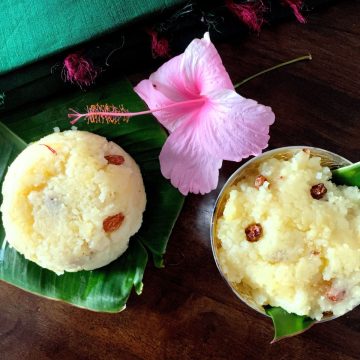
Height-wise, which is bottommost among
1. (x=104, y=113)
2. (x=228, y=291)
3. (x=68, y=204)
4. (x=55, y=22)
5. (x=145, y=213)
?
(x=228, y=291)

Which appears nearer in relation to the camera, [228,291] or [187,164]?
[187,164]

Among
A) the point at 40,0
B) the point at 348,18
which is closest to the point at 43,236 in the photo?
the point at 40,0

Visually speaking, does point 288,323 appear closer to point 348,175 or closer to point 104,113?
point 348,175

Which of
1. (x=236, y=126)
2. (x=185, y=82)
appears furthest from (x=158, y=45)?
(x=236, y=126)

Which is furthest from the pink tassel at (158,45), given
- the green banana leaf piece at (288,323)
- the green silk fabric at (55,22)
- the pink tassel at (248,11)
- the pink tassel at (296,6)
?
the green banana leaf piece at (288,323)

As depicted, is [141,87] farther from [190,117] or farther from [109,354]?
[109,354]

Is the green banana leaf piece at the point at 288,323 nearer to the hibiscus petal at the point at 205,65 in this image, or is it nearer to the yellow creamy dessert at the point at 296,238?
the yellow creamy dessert at the point at 296,238
